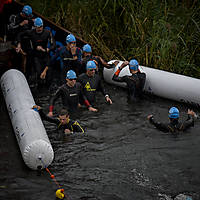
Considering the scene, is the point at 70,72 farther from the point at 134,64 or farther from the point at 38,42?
the point at 38,42

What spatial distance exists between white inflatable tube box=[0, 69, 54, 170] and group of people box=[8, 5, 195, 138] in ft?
1.15

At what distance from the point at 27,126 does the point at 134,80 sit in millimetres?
3579

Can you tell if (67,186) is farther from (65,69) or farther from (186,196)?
(65,69)

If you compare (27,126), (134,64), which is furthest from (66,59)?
(27,126)

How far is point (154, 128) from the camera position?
28.0ft

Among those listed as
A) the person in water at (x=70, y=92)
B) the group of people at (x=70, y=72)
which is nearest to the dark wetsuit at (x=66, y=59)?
the group of people at (x=70, y=72)

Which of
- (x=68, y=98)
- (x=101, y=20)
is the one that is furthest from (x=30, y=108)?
(x=101, y=20)

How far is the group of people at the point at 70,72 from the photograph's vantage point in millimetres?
8070

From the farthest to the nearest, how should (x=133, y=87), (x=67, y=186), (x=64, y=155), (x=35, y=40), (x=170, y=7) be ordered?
1. (x=170, y=7)
2. (x=35, y=40)
3. (x=133, y=87)
4. (x=64, y=155)
5. (x=67, y=186)

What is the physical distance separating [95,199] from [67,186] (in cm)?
61

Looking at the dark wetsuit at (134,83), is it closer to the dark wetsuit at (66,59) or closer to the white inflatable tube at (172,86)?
the white inflatable tube at (172,86)

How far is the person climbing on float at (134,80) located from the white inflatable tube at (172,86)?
37cm

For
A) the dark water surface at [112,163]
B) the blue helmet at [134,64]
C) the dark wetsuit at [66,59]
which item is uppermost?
the blue helmet at [134,64]

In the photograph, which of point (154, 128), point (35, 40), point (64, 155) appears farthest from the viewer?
point (35, 40)
